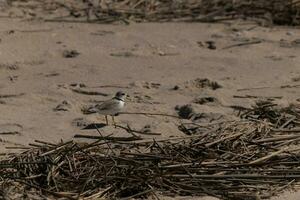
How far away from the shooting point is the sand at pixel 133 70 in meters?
6.94

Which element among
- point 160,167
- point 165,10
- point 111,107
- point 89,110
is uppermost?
point 160,167

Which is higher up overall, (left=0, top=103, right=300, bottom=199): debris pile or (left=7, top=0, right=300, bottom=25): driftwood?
(left=0, top=103, right=300, bottom=199): debris pile

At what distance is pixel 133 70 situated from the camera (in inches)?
330

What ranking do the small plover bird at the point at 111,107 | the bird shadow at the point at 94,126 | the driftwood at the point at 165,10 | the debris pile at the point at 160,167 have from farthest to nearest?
1. the driftwood at the point at 165,10
2. the small plover bird at the point at 111,107
3. the bird shadow at the point at 94,126
4. the debris pile at the point at 160,167

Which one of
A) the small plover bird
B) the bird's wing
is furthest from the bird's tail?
the bird's wing

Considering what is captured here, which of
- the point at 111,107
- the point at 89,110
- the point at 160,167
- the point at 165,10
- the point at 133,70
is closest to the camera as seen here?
the point at 160,167

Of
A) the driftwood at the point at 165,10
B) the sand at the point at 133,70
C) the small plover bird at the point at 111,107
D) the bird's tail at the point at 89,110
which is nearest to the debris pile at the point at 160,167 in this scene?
the sand at the point at 133,70

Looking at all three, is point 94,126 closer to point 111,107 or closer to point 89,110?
point 111,107

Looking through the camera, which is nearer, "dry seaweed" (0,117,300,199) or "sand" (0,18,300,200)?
"dry seaweed" (0,117,300,199)

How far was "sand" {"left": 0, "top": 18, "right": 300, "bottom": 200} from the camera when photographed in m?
6.94

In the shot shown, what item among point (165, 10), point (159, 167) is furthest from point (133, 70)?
point (159, 167)

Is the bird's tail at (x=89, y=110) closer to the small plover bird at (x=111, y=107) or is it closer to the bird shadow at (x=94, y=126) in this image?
the small plover bird at (x=111, y=107)

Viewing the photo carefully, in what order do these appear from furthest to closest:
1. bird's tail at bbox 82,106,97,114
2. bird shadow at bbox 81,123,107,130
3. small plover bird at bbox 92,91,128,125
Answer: bird's tail at bbox 82,106,97,114 < small plover bird at bbox 92,91,128,125 < bird shadow at bbox 81,123,107,130

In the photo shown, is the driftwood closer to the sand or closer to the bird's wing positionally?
the sand
